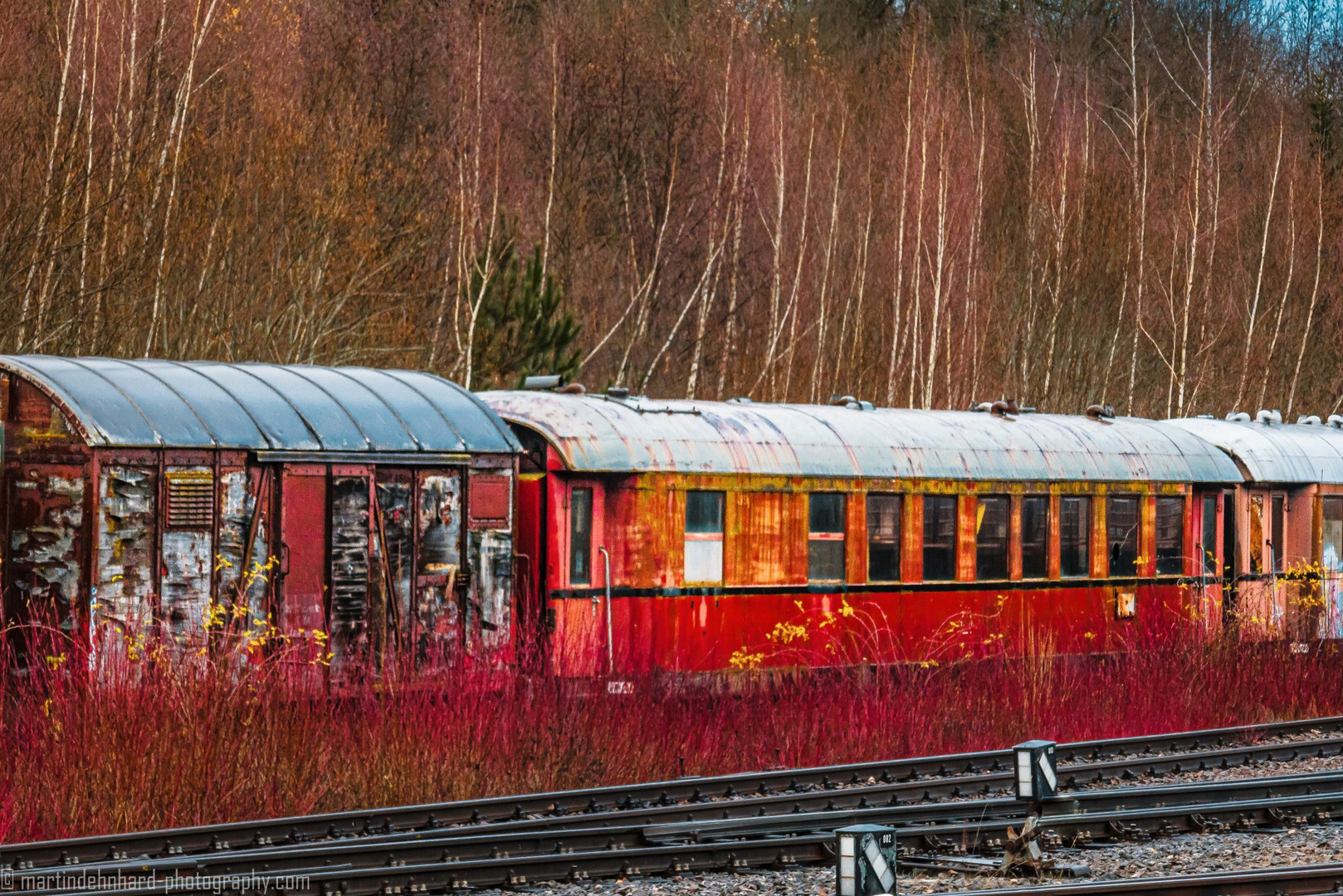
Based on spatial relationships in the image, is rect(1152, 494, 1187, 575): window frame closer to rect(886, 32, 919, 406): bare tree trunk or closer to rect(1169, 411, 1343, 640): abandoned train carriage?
rect(1169, 411, 1343, 640): abandoned train carriage

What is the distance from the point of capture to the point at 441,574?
13.0 meters

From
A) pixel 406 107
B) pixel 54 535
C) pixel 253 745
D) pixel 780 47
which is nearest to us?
pixel 253 745

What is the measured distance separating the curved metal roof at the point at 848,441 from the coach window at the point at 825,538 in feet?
0.86

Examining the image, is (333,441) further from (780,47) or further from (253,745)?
(780,47)

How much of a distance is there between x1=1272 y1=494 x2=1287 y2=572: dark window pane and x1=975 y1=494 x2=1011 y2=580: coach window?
5.11 m

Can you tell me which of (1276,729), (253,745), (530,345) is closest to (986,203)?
(530,345)

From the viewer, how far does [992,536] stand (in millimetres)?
17172

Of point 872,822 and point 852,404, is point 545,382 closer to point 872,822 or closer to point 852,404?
point 852,404

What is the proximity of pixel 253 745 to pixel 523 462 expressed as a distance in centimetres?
A: 473

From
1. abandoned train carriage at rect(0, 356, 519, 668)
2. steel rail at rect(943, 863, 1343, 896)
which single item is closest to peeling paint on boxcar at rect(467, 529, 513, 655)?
abandoned train carriage at rect(0, 356, 519, 668)

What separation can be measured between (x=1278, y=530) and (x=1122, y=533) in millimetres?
3190

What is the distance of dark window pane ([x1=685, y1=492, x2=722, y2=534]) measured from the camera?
1467cm

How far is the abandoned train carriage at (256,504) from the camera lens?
440 inches

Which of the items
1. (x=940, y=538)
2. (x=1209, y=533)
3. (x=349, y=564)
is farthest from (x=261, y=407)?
(x=1209, y=533)
